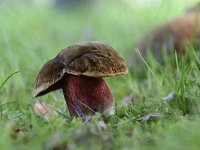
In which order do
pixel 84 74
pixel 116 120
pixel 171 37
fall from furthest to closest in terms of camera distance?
pixel 171 37
pixel 116 120
pixel 84 74

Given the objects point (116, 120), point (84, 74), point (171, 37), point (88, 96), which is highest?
point (171, 37)

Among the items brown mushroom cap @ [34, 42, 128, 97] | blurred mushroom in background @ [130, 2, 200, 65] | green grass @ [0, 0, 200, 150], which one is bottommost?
green grass @ [0, 0, 200, 150]

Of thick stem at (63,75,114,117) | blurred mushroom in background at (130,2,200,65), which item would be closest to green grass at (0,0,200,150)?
thick stem at (63,75,114,117)

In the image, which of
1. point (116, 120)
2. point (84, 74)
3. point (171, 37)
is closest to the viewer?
point (84, 74)

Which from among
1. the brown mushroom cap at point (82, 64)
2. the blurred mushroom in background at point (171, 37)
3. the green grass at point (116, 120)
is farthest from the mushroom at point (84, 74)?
the blurred mushroom in background at point (171, 37)

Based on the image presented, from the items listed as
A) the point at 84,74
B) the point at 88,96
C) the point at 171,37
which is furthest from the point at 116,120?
the point at 171,37

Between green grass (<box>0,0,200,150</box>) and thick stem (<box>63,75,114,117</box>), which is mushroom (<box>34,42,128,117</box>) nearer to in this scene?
thick stem (<box>63,75,114,117</box>)

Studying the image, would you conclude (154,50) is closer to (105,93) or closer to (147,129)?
(105,93)

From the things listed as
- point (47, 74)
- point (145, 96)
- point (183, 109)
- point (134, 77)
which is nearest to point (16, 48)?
point (134, 77)

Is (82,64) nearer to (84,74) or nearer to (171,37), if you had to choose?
(84,74)
